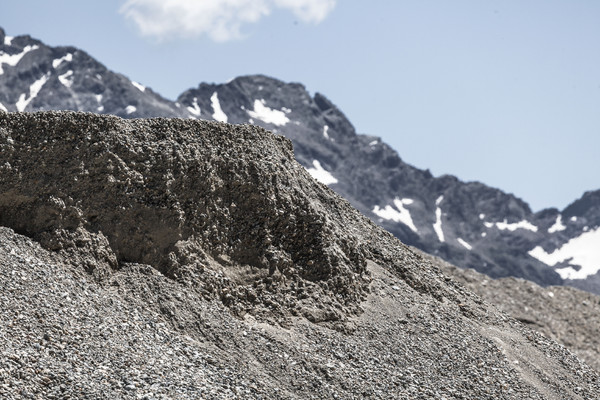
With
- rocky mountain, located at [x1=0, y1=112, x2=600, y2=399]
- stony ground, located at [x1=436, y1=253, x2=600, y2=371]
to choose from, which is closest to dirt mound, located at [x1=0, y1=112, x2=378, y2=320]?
rocky mountain, located at [x1=0, y1=112, x2=600, y2=399]

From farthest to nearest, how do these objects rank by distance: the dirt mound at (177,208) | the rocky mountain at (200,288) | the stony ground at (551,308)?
the stony ground at (551,308) → the dirt mound at (177,208) → the rocky mountain at (200,288)

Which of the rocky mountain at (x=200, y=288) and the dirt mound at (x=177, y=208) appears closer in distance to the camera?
the rocky mountain at (x=200, y=288)

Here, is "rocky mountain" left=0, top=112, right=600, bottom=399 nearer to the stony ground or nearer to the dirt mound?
the dirt mound

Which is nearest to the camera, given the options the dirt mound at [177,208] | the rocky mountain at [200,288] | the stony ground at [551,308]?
the rocky mountain at [200,288]

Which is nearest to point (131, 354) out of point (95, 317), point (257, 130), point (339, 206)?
point (95, 317)

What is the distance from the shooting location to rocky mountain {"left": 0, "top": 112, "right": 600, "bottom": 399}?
50.2 ft

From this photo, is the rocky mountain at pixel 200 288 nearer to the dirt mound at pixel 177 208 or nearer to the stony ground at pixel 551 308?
the dirt mound at pixel 177 208

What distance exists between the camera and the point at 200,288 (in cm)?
1841

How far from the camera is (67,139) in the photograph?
754 inches

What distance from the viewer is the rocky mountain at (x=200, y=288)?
1530cm

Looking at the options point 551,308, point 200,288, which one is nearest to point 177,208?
point 200,288

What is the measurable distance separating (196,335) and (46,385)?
4421mm

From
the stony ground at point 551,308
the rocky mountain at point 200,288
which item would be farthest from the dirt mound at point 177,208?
the stony ground at point 551,308

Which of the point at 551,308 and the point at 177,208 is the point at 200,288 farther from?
the point at 551,308
